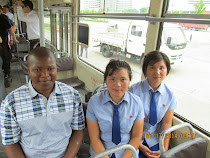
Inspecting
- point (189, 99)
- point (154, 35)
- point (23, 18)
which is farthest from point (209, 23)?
point (23, 18)

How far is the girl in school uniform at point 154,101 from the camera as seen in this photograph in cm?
168

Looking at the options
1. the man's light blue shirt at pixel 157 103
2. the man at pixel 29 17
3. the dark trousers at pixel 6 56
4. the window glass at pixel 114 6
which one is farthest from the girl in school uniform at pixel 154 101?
the dark trousers at pixel 6 56

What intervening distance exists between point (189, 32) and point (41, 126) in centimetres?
185

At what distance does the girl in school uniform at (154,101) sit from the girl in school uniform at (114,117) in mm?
307

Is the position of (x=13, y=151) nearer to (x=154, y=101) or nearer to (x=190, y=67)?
(x=154, y=101)

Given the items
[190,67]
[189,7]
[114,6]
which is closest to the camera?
[189,7]

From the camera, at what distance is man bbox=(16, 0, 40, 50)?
12.9ft

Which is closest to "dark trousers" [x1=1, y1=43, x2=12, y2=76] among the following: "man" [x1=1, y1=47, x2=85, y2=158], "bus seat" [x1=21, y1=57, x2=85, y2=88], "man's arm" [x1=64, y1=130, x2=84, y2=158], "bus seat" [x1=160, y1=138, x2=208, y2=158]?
"bus seat" [x1=21, y1=57, x2=85, y2=88]

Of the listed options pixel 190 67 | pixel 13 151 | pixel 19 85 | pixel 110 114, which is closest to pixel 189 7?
pixel 190 67

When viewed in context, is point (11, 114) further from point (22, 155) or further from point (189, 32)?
point (189, 32)

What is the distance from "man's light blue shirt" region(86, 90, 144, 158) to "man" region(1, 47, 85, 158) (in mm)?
152

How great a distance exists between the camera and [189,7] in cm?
192

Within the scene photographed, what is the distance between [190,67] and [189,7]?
697 millimetres

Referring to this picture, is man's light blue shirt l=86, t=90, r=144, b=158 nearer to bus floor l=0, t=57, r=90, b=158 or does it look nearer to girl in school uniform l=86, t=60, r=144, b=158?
girl in school uniform l=86, t=60, r=144, b=158
